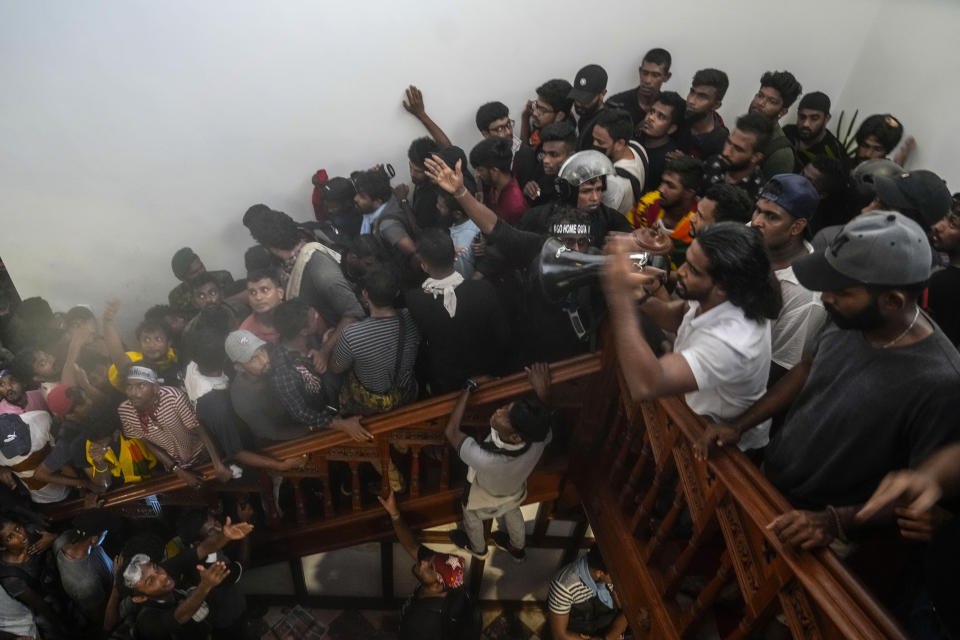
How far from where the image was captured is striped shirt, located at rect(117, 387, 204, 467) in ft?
10.00

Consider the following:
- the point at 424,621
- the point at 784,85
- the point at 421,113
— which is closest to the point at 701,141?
the point at 784,85

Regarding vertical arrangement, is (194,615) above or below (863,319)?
below

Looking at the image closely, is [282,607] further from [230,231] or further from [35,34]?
[35,34]

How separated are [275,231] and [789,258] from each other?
8.17ft

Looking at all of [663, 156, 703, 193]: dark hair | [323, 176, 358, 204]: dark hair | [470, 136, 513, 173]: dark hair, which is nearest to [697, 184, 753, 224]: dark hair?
[663, 156, 703, 193]: dark hair

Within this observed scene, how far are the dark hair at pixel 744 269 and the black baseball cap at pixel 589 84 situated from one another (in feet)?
7.39

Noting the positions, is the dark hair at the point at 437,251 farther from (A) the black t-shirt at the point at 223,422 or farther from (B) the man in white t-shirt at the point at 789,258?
(A) the black t-shirt at the point at 223,422

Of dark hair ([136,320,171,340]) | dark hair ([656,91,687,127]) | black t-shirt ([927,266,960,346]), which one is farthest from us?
dark hair ([656,91,687,127])

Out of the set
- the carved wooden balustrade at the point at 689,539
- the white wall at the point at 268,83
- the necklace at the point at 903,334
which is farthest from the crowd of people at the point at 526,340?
the white wall at the point at 268,83

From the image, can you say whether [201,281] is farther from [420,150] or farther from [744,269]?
[744,269]

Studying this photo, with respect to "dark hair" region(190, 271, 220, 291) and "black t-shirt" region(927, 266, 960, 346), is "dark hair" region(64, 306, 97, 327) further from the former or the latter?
"black t-shirt" region(927, 266, 960, 346)

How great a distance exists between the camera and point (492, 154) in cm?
315

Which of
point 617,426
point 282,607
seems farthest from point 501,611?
point 617,426

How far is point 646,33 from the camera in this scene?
3.99 meters
